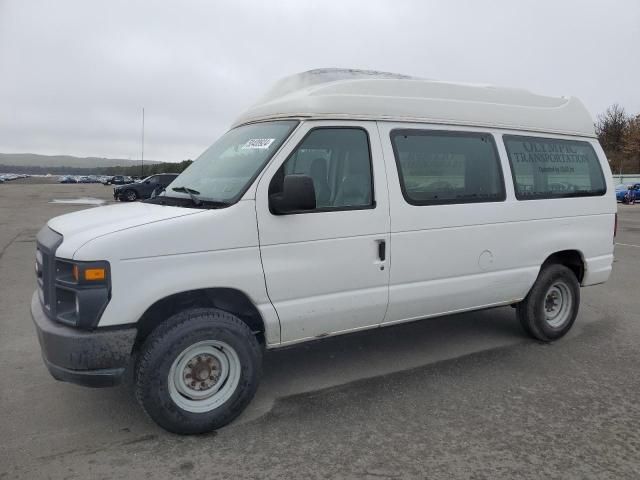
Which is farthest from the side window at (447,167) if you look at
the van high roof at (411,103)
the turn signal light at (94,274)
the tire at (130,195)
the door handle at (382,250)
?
the tire at (130,195)

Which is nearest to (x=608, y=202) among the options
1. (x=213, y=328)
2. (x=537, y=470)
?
(x=537, y=470)

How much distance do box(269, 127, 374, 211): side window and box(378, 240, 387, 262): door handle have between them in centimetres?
30

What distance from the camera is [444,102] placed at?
4.52 m

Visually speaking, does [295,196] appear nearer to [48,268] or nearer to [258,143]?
[258,143]

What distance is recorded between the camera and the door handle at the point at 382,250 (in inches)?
157

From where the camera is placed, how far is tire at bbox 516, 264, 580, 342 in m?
5.18

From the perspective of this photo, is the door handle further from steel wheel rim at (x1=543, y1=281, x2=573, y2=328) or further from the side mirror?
steel wheel rim at (x1=543, y1=281, x2=573, y2=328)

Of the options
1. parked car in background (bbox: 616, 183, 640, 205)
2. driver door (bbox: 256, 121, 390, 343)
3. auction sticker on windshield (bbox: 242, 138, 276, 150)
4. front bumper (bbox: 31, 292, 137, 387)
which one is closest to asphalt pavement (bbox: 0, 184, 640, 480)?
front bumper (bbox: 31, 292, 137, 387)

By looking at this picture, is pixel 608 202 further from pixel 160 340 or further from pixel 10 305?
pixel 10 305

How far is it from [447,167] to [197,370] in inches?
103

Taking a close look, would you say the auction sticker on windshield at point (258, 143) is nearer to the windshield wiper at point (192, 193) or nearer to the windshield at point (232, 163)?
the windshield at point (232, 163)

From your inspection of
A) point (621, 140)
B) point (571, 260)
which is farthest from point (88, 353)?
point (621, 140)

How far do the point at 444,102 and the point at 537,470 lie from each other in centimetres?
295

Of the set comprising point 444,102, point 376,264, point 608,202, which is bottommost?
point 376,264
